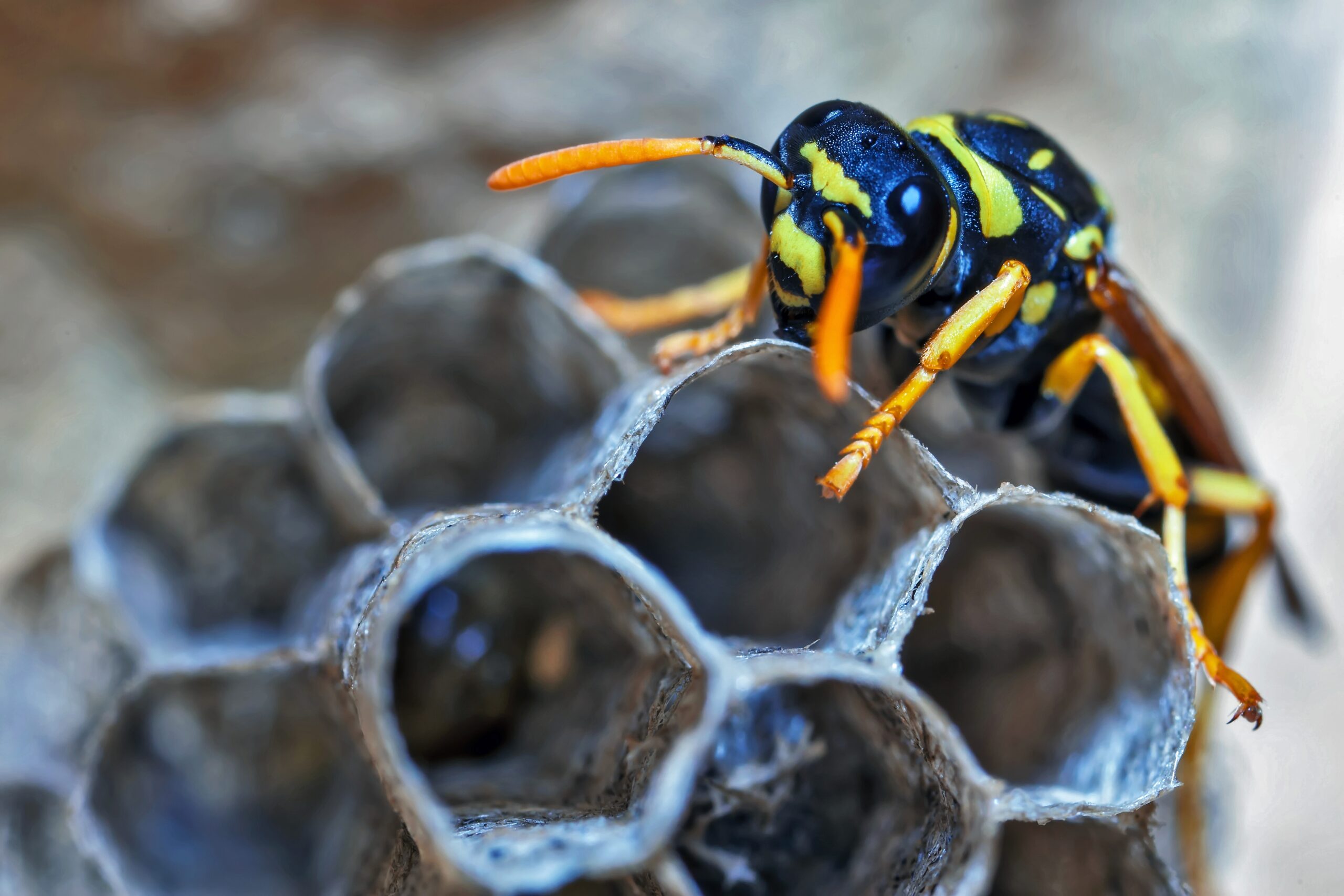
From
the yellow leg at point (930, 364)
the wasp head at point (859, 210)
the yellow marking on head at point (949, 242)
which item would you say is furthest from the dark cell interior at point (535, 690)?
the yellow marking on head at point (949, 242)

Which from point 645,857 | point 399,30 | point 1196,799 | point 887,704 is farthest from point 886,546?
point 399,30

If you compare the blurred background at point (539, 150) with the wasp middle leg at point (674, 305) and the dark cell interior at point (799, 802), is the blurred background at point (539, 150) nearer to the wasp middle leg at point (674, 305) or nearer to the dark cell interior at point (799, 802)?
the wasp middle leg at point (674, 305)

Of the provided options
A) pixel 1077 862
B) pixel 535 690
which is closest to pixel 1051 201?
pixel 1077 862

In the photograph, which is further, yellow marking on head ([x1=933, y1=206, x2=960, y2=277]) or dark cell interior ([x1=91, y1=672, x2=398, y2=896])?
dark cell interior ([x1=91, y1=672, x2=398, y2=896])

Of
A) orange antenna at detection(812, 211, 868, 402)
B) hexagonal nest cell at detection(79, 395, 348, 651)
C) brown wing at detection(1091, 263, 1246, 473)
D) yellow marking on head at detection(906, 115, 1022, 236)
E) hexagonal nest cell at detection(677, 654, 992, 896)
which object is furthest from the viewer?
hexagonal nest cell at detection(79, 395, 348, 651)

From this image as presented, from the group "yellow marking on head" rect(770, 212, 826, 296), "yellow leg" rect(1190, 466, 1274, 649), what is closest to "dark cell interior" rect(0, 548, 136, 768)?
"yellow marking on head" rect(770, 212, 826, 296)

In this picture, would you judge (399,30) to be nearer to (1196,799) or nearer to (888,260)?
(888,260)

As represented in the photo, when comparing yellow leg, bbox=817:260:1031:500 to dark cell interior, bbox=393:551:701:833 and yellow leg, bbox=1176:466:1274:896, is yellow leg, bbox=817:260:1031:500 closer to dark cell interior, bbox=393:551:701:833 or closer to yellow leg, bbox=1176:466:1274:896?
dark cell interior, bbox=393:551:701:833

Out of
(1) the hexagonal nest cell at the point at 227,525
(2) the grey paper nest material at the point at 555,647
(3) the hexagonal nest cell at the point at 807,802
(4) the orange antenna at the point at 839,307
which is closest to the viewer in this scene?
(4) the orange antenna at the point at 839,307
